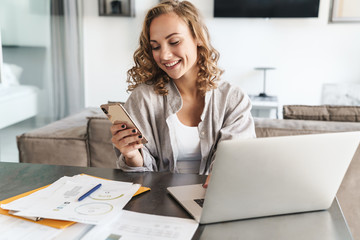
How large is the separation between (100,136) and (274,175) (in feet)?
4.18

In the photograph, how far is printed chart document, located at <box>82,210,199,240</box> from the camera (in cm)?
70

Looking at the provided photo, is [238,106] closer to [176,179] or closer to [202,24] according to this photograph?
[202,24]

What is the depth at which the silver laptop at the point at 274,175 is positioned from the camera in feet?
2.35

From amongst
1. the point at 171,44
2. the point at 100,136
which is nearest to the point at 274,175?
the point at 171,44

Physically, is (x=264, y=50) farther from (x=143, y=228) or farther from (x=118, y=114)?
(x=143, y=228)

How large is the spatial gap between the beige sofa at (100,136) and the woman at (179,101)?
43 centimetres

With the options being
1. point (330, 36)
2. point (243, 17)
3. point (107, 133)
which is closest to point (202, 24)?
A: point (107, 133)

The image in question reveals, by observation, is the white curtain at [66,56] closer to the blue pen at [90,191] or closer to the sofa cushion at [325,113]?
the sofa cushion at [325,113]

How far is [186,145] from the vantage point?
1.33 m

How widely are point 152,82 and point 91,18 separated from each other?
3.42 m

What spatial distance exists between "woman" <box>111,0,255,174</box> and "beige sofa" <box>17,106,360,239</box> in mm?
425

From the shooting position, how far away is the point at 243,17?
4.16 meters

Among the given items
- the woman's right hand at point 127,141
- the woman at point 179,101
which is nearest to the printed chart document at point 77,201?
the woman's right hand at point 127,141

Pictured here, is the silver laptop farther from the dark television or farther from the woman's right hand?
the dark television
